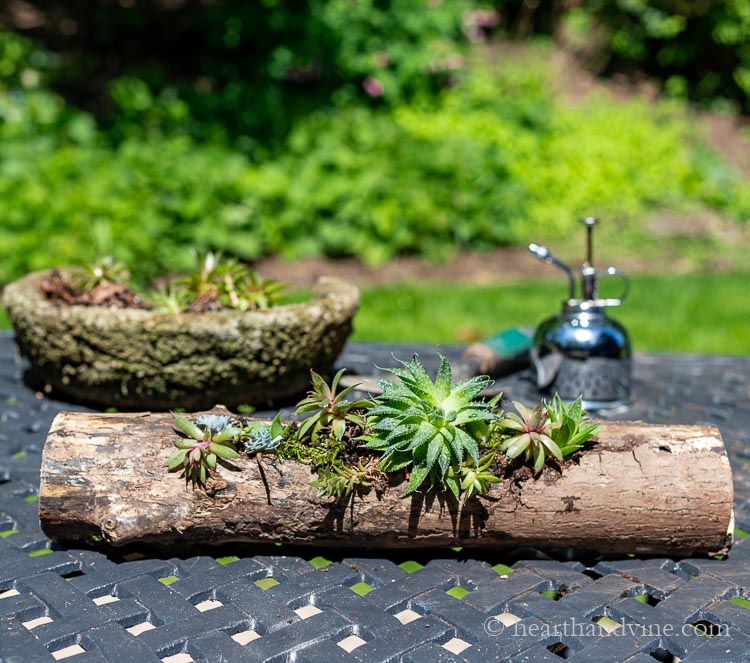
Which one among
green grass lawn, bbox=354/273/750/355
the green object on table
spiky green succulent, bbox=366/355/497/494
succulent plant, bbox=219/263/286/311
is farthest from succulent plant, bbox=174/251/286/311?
green grass lawn, bbox=354/273/750/355

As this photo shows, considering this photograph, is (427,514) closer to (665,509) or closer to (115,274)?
(665,509)

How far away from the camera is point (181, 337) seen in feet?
7.26

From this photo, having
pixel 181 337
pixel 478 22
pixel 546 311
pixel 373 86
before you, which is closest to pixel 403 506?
pixel 181 337

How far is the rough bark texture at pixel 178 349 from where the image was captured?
2223 millimetres

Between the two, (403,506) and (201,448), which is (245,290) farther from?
(403,506)

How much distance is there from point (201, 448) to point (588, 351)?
3.91ft

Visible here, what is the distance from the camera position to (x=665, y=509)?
1.60m

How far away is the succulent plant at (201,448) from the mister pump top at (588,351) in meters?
1.09

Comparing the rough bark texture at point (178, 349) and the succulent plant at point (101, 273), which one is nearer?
the rough bark texture at point (178, 349)

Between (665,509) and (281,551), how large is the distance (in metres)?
0.72

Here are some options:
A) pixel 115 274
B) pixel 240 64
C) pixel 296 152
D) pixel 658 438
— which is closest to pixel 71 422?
pixel 115 274

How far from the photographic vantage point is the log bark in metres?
1.60

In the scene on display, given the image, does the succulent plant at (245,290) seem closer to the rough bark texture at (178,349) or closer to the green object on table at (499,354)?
the rough bark texture at (178,349)

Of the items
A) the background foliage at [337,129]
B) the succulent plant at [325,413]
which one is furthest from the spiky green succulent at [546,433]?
the background foliage at [337,129]
